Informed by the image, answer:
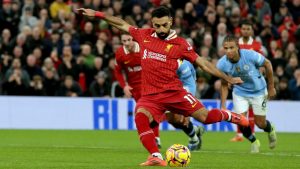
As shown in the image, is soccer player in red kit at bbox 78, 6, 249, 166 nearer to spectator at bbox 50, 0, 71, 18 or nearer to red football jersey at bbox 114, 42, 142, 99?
red football jersey at bbox 114, 42, 142, 99

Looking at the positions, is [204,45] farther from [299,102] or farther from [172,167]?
[172,167]

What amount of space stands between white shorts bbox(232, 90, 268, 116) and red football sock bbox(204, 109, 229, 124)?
153 inches

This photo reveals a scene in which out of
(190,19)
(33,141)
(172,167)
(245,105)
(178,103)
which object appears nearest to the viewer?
(172,167)

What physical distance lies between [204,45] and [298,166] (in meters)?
13.9

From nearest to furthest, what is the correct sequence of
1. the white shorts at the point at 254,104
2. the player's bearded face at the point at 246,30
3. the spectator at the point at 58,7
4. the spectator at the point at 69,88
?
1. the white shorts at the point at 254,104
2. the player's bearded face at the point at 246,30
3. the spectator at the point at 69,88
4. the spectator at the point at 58,7

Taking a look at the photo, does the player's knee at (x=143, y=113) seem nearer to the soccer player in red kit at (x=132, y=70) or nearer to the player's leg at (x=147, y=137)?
the player's leg at (x=147, y=137)

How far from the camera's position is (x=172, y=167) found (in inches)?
523

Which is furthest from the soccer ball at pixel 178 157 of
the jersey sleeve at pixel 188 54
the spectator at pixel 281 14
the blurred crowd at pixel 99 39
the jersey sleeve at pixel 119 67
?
the spectator at pixel 281 14

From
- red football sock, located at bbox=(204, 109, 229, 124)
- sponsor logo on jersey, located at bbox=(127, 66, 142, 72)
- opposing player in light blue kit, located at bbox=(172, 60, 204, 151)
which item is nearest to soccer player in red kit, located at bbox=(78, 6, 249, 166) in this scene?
red football sock, located at bbox=(204, 109, 229, 124)

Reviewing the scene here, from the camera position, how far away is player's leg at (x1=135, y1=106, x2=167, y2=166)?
13469mm

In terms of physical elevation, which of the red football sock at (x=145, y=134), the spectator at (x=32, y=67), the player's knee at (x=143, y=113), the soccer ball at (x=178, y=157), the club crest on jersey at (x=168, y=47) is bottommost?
the spectator at (x=32, y=67)

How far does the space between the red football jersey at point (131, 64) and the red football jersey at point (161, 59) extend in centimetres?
466

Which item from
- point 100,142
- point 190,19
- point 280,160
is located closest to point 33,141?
point 100,142

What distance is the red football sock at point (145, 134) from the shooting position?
13633 mm
